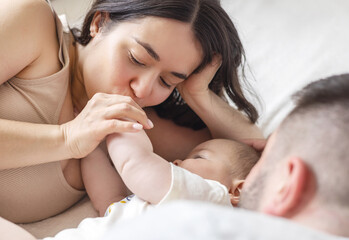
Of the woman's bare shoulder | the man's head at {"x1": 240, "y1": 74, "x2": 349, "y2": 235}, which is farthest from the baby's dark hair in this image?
the woman's bare shoulder

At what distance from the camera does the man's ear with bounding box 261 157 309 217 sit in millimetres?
697

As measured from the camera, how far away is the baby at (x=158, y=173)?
1000 millimetres

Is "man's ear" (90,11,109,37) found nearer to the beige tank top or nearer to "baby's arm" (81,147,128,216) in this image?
the beige tank top

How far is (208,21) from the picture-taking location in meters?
1.29

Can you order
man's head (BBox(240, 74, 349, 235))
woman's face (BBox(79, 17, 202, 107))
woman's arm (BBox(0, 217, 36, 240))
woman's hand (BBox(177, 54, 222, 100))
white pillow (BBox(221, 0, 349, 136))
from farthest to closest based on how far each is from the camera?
white pillow (BBox(221, 0, 349, 136)), woman's hand (BBox(177, 54, 222, 100)), woman's face (BBox(79, 17, 202, 107)), woman's arm (BBox(0, 217, 36, 240)), man's head (BBox(240, 74, 349, 235))

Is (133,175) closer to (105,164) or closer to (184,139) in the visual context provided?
(105,164)

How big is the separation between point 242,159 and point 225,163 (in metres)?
0.06

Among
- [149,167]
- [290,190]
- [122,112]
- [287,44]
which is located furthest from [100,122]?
[287,44]

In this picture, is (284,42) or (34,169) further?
(284,42)

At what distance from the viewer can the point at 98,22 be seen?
4.34ft

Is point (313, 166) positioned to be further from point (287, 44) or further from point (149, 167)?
point (287, 44)

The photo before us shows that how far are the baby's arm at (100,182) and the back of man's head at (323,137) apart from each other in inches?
23.5

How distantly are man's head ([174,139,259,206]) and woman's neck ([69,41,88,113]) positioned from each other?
365 millimetres

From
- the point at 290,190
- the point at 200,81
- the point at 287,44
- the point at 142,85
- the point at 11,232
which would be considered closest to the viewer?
the point at 290,190
